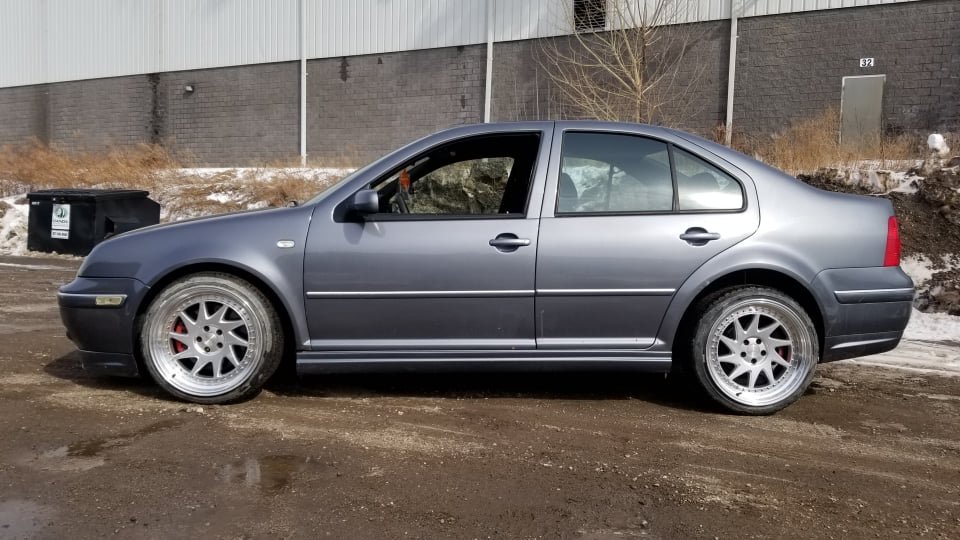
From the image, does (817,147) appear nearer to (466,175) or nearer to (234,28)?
(466,175)

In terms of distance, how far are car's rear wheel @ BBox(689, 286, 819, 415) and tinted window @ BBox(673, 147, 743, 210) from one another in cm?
51

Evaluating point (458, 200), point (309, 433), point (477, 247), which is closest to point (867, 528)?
point (477, 247)

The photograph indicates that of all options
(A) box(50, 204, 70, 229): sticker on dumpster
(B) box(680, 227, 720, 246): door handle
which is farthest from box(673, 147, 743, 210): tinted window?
(A) box(50, 204, 70, 229): sticker on dumpster

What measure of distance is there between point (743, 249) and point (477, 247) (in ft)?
4.92

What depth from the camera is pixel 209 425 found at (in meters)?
3.87

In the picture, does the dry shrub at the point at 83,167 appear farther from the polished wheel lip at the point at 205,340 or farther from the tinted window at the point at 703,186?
the tinted window at the point at 703,186

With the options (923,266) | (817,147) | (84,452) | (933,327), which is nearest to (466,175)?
(84,452)

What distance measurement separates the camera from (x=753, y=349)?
13.7 feet

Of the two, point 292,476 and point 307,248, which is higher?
point 307,248

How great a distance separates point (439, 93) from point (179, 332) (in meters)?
15.3

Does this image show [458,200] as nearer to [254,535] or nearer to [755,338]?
[755,338]

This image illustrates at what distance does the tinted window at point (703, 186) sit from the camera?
13.8 feet

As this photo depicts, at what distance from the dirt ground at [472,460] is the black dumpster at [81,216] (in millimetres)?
7398

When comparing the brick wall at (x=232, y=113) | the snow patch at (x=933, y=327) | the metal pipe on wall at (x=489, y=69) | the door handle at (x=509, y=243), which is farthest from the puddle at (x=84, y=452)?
the brick wall at (x=232, y=113)
